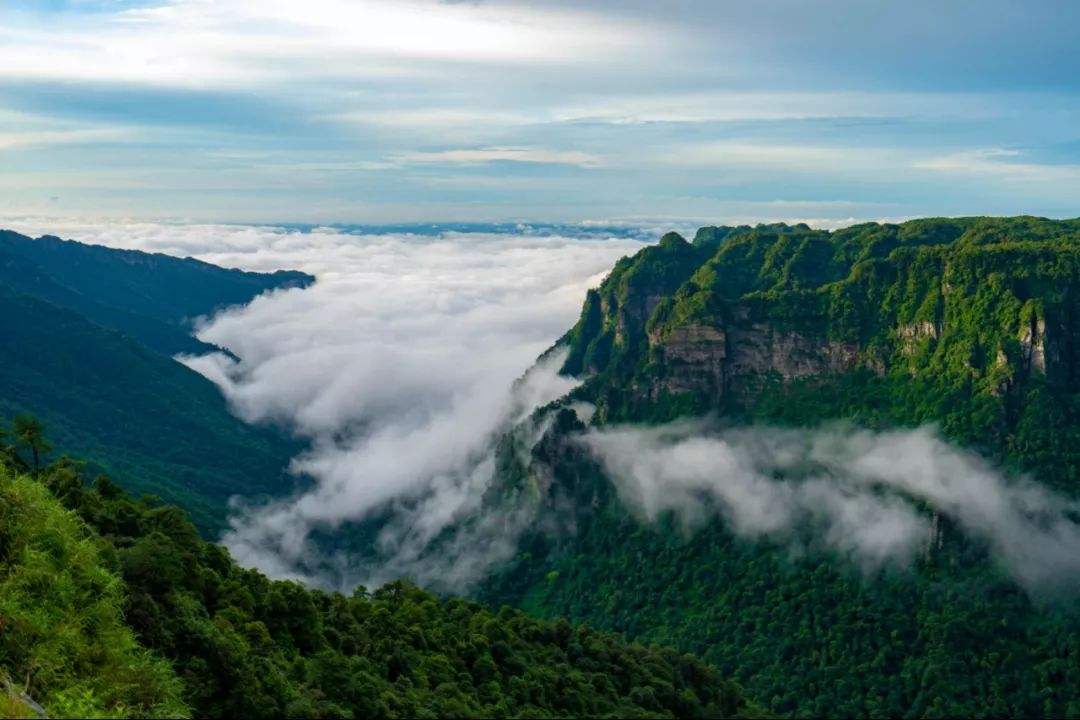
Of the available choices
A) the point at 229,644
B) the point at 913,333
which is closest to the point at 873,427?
the point at 913,333

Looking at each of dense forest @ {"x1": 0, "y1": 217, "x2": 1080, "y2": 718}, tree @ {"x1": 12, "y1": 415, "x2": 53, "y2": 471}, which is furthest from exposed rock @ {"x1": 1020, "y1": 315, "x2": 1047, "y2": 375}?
tree @ {"x1": 12, "y1": 415, "x2": 53, "y2": 471}

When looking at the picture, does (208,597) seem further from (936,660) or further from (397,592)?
(936,660)

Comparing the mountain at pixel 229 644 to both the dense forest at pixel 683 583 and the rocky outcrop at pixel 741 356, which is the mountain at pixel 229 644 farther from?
the rocky outcrop at pixel 741 356

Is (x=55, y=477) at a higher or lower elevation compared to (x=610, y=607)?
higher

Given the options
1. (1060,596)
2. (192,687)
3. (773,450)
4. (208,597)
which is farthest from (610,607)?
(192,687)

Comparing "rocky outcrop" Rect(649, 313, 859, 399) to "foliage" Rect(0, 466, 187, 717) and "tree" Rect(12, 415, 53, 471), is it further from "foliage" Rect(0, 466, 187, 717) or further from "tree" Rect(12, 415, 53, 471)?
"foliage" Rect(0, 466, 187, 717)

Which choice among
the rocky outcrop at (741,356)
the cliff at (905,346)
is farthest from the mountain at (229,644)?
the rocky outcrop at (741,356)

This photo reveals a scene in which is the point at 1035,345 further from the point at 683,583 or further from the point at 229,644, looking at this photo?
the point at 229,644
